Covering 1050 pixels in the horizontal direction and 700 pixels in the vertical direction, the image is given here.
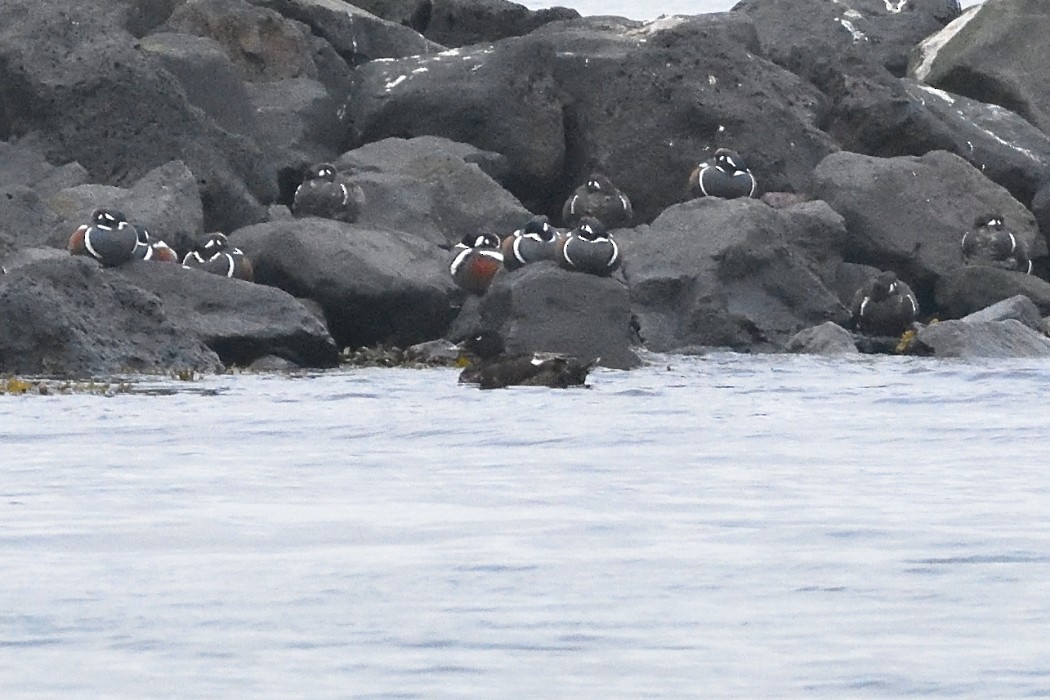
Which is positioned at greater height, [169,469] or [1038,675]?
[1038,675]

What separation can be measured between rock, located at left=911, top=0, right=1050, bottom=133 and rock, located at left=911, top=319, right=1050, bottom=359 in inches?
561

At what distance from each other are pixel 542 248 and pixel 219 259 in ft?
13.7

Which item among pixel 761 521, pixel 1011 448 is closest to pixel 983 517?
pixel 761 521

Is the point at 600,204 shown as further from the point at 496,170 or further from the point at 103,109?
the point at 103,109

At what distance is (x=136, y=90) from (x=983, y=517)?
66.1 ft

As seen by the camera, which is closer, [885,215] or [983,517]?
[983,517]

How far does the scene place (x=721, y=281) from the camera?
27.3m

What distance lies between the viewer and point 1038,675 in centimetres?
795

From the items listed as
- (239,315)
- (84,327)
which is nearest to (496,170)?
(239,315)

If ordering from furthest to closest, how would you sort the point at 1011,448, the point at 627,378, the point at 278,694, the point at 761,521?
the point at 627,378
the point at 1011,448
the point at 761,521
the point at 278,694

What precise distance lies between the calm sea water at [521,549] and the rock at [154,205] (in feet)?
27.3

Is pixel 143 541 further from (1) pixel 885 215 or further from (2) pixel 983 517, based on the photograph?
(1) pixel 885 215

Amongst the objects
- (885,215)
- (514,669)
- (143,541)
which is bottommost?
(885,215)

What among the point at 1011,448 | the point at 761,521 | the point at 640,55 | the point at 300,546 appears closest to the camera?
the point at 300,546
